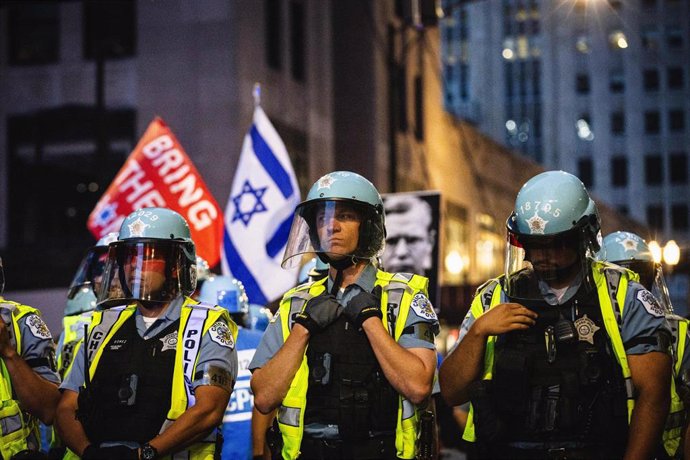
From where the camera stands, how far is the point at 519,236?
16.4ft

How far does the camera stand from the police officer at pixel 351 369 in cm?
490

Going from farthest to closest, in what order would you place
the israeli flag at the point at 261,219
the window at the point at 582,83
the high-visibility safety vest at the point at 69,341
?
1. the window at the point at 582,83
2. the israeli flag at the point at 261,219
3. the high-visibility safety vest at the point at 69,341

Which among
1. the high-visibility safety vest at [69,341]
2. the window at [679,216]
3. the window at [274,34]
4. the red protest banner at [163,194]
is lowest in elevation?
the high-visibility safety vest at [69,341]

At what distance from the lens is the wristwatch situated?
4.91 m

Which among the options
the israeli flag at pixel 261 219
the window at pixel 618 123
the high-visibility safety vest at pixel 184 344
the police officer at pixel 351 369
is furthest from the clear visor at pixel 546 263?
the window at pixel 618 123

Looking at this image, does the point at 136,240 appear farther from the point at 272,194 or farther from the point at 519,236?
the point at 272,194

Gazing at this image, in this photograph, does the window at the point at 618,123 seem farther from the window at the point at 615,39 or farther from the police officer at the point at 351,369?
the police officer at the point at 351,369

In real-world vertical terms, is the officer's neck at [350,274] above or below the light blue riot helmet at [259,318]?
above

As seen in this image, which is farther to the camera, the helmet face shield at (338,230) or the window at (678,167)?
the window at (678,167)

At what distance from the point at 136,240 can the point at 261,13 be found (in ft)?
57.2

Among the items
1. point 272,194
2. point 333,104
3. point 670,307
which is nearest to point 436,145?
point 333,104

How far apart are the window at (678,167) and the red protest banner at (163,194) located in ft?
246

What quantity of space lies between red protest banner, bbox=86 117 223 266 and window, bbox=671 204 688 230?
74.0m

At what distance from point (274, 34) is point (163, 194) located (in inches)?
503
